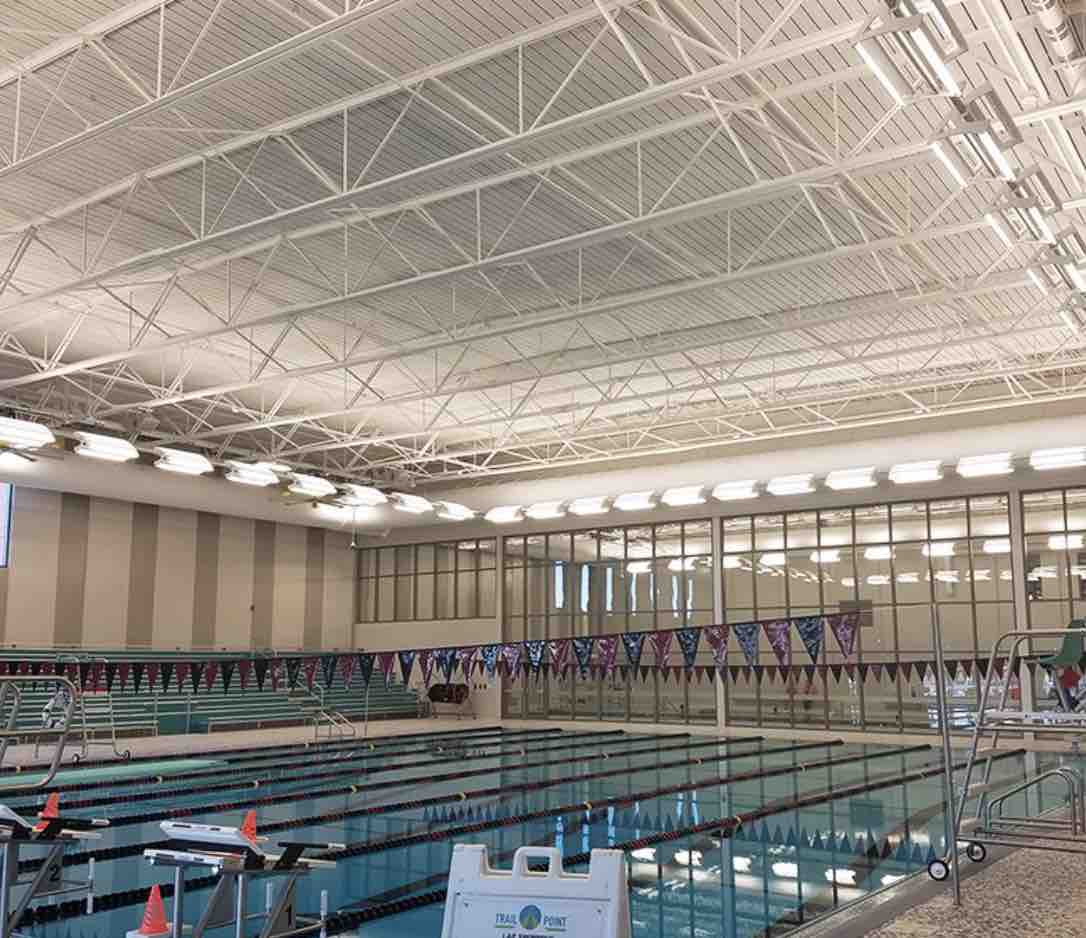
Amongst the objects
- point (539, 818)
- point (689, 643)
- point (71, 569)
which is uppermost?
point (71, 569)

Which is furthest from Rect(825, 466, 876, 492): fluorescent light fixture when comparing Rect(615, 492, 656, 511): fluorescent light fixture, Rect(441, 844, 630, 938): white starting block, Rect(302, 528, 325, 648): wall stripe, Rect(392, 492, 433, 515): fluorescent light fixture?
Rect(441, 844, 630, 938): white starting block

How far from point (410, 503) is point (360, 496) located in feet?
4.56

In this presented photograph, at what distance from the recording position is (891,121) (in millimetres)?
11992

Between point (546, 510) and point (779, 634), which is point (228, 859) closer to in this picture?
point (779, 634)

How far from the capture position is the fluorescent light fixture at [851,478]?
901 inches

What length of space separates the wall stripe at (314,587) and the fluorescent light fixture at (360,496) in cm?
Answer: 463

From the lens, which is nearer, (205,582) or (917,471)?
(917,471)

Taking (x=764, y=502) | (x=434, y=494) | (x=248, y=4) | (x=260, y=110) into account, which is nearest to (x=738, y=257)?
(x=260, y=110)

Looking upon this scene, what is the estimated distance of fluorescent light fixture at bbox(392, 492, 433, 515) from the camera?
27797 mm

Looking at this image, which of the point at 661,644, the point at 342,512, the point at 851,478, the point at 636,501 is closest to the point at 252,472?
the point at 342,512

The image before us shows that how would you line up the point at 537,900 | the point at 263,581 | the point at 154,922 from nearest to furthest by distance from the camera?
the point at 537,900, the point at 154,922, the point at 263,581

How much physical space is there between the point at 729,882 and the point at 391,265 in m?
10.3

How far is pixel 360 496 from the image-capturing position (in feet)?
89.2

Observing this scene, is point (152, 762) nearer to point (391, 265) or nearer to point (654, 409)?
point (391, 265)
